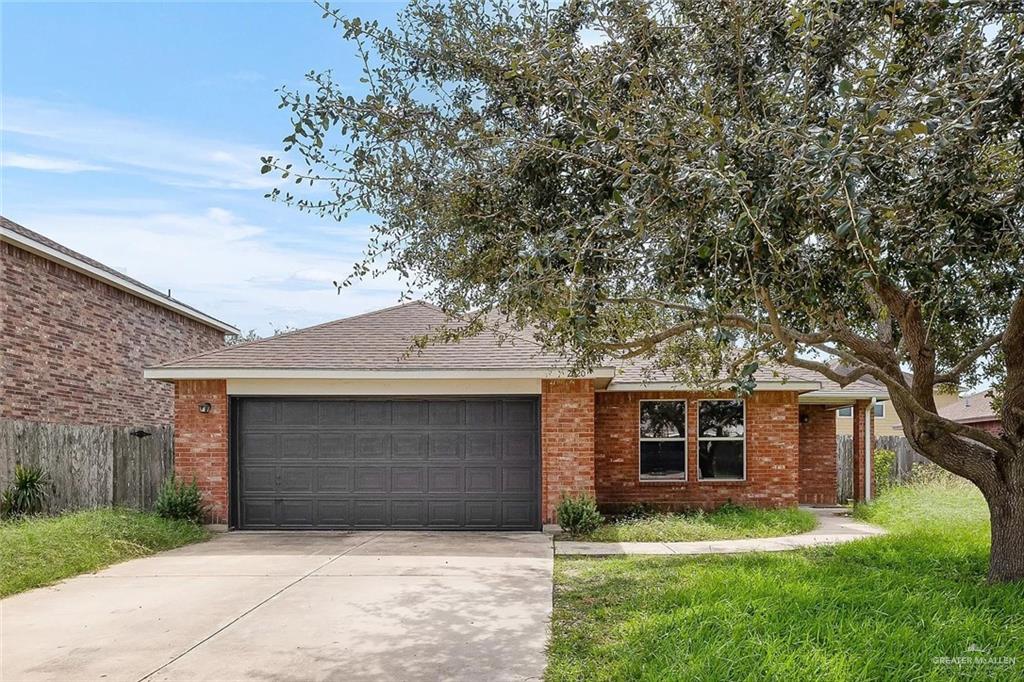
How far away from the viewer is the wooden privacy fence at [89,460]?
1040cm

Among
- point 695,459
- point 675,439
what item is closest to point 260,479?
point 675,439

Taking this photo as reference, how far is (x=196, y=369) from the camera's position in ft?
37.6

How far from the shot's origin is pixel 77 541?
9086mm

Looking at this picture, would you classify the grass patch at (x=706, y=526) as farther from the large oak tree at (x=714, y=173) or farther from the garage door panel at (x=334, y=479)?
the large oak tree at (x=714, y=173)

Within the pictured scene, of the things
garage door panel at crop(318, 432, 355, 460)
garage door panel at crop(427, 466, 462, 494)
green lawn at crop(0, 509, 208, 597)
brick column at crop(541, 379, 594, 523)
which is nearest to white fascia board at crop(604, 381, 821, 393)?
brick column at crop(541, 379, 594, 523)

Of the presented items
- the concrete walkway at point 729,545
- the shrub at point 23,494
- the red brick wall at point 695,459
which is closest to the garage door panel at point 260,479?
the shrub at point 23,494

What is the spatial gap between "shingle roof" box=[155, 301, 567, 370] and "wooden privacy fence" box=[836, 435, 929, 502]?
8.30 meters

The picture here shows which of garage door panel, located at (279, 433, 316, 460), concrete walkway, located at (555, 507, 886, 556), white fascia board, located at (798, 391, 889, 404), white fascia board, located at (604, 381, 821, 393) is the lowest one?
concrete walkway, located at (555, 507, 886, 556)

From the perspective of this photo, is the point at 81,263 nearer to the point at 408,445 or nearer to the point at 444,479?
the point at 408,445

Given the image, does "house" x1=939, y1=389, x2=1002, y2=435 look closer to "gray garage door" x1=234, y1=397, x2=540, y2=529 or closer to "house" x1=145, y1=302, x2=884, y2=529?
"house" x1=145, y1=302, x2=884, y2=529

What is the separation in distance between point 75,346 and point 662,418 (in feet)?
35.5

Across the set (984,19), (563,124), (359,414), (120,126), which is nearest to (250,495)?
(359,414)

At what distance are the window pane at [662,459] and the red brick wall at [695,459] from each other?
129 mm

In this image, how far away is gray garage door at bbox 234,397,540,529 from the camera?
1170 centimetres
